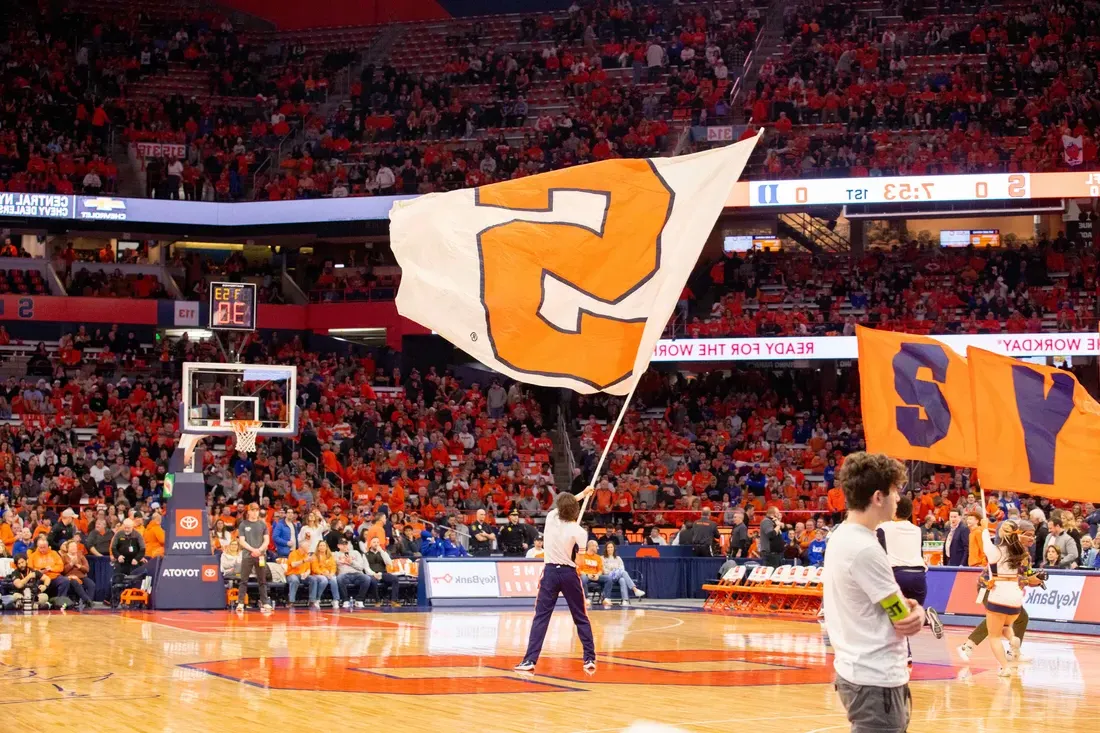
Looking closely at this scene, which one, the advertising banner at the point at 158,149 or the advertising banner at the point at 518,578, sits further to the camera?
the advertising banner at the point at 158,149

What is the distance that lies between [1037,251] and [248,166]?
2452cm

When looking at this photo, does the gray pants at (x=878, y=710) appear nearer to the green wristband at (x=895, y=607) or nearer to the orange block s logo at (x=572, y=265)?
the green wristband at (x=895, y=607)

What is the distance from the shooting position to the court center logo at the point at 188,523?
2484 centimetres

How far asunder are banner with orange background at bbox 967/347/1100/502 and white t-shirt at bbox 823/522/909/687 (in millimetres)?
11537

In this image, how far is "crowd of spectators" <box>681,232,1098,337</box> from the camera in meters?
38.3

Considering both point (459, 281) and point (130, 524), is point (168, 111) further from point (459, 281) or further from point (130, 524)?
point (459, 281)

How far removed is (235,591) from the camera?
87.0ft

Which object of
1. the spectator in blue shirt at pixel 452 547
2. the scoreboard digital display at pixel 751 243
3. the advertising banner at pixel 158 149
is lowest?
the spectator in blue shirt at pixel 452 547

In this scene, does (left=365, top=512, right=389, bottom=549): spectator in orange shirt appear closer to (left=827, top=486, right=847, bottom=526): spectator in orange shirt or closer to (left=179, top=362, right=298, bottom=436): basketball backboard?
(left=179, top=362, right=298, bottom=436): basketball backboard

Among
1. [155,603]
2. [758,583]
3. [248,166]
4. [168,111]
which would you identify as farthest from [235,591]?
[168,111]

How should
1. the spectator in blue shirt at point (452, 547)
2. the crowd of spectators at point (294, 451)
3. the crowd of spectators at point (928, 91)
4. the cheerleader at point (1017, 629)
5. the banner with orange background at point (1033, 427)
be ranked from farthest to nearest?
the crowd of spectators at point (928, 91)
the crowd of spectators at point (294, 451)
the spectator in blue shirt at point (452, 547)
the banner with orange background at point (1033, 427)
the cheerleader at point (1017, 629)

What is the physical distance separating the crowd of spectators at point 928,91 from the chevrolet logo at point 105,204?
18907 mm

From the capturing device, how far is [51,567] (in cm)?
2495

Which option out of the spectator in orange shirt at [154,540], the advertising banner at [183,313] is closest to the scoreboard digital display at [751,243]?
the advertising banner at [183,313]
